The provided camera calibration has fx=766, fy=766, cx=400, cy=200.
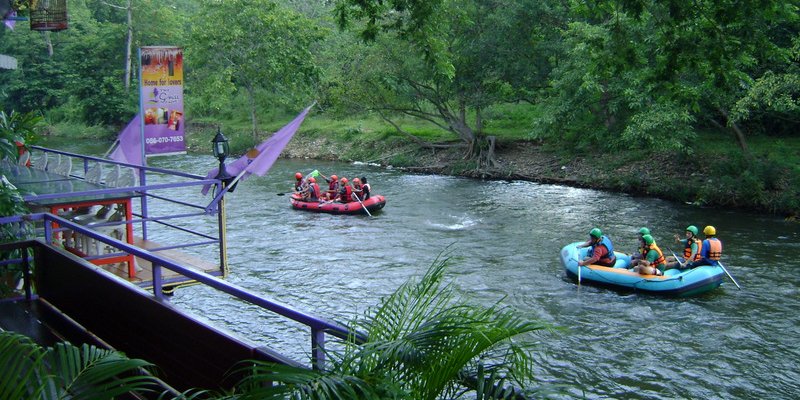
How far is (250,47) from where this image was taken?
40562 millimetres

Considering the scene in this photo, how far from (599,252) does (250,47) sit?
95.7 feet

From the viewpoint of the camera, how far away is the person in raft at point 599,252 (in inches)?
608

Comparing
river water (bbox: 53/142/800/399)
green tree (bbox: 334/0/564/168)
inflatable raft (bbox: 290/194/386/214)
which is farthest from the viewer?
green tree (bbox: 334/0/564/168)

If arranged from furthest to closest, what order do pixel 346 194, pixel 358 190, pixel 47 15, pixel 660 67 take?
pixel 346 194 → pixel 358 190 → pixel 47 15 → pixel 660 67

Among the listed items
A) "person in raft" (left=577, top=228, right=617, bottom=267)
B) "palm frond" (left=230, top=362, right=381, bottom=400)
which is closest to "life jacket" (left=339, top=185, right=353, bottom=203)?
"person in raft" (left=577, top=228, right=617, bottom=267)

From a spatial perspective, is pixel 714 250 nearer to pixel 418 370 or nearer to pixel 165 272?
pixel 165 272

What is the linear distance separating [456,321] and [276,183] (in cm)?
2745

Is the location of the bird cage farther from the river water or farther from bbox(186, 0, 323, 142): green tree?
bbox(186, 0, 323, 142): green tree

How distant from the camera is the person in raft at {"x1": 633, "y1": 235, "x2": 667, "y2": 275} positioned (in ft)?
48.6

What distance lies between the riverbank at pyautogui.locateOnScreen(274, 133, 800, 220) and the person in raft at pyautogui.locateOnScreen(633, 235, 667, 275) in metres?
8.18

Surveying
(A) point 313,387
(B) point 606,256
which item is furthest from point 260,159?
(B) point 606,256

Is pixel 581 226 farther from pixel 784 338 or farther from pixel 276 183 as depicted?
pixel 276 183

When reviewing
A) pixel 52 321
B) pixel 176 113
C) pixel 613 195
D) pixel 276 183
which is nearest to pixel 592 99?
pixel 613 195

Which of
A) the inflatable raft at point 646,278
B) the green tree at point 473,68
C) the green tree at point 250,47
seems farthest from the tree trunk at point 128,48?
the inflatable raft at point 646,278
